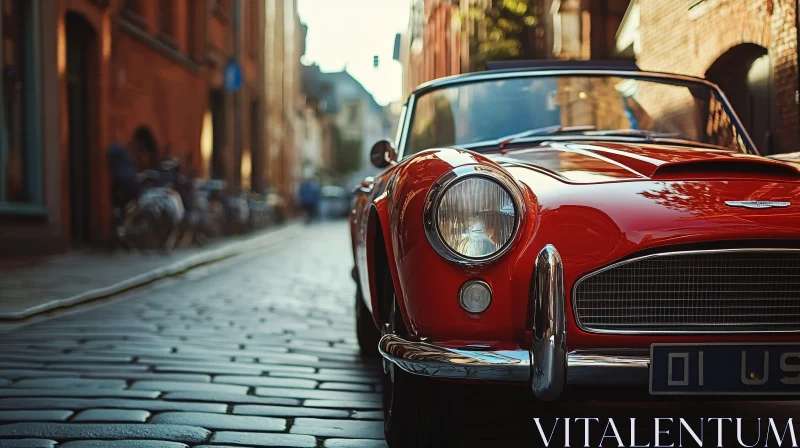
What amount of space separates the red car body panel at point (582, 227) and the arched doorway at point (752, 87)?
463 cm

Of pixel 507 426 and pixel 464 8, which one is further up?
pixel 464 8

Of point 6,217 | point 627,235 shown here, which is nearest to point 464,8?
point 6,217

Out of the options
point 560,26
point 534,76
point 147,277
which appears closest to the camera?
point 534,76

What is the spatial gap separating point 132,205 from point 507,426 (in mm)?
9797

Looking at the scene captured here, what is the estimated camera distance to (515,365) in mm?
2617

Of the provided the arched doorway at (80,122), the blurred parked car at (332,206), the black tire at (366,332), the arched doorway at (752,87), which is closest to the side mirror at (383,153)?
the black tire at (366,332)

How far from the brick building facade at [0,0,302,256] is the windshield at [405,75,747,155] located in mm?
7609

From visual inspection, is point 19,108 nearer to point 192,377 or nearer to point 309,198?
point 192,377

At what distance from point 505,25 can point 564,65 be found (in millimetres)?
11213

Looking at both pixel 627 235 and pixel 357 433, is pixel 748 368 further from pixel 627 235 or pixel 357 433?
pixel 357 433

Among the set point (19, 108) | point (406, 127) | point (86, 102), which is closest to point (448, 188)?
point (406, 127)

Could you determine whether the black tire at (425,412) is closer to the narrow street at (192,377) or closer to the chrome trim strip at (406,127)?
the narrow street at (192,377)

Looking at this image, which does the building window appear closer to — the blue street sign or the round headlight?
the round headlight

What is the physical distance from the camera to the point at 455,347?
2.71m
